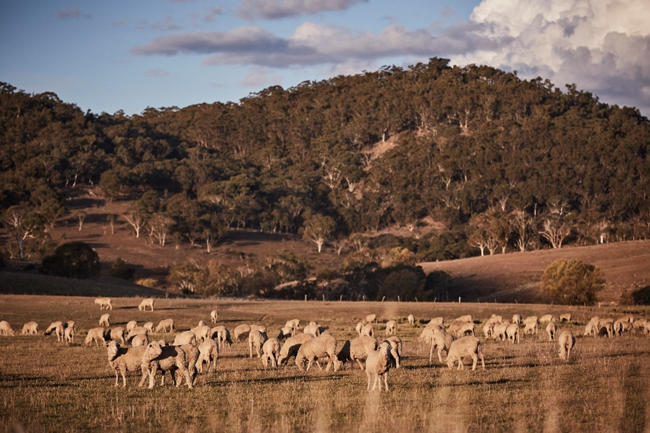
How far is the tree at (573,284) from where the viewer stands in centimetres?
6481

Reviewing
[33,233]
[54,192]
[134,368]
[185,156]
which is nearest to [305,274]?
[33,233]

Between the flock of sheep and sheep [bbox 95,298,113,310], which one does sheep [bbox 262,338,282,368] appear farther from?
sheep [bbox 95,298,113,310]

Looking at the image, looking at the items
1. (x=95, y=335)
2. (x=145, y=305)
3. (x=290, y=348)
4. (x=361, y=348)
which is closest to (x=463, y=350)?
(x=361, y=348)

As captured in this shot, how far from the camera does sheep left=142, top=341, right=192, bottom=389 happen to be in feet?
59.8

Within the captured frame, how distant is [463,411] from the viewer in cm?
1495

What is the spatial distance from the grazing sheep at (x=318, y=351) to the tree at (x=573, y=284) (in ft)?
159

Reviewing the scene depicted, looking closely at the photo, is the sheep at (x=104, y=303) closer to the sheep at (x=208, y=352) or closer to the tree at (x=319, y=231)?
the sheep at (x=208, y=352)

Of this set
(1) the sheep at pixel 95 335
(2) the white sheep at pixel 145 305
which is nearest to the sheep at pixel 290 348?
(1) the sheep at pixel 95 335

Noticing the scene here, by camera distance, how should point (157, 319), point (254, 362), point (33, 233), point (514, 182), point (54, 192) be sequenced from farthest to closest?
point (514, 182)
point (54, 192)
point (33, 233)
point (157, 319)
point (254, 362)

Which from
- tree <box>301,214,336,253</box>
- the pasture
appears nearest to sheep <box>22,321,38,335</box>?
the pasture

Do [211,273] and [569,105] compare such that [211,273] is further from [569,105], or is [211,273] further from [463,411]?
[569,105]

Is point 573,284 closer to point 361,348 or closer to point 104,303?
point 104,303

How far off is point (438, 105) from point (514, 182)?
4832cm

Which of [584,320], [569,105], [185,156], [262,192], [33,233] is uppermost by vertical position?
[569,105]
